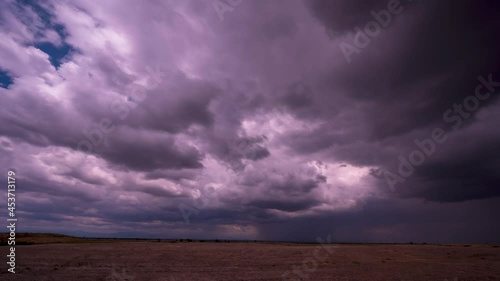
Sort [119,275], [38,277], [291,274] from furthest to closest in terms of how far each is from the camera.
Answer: [291,274]
[119,275]
[38,277]

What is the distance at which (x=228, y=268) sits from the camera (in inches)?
1528

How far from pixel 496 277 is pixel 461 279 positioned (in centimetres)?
458

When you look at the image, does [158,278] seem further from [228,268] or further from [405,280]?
[405,280]

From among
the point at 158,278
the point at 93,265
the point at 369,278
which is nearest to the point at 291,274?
the point at 369,278

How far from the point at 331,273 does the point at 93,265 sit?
95.6ft

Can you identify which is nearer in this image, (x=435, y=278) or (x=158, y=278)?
(x=158, y=278)

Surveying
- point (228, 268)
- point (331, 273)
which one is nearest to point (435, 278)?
point (331, 273)

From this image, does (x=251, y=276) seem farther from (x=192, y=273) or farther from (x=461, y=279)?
(x=461, y=279)

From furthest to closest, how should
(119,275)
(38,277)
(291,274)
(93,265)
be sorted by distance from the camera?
1. (93,265)
2. (291,274)
3. (119,275)
4. (38,277)

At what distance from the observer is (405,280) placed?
1266 inches

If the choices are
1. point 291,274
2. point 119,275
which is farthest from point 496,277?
point 119,275

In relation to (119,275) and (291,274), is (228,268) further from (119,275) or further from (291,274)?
(119,275)

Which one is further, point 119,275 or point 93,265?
point 93,265

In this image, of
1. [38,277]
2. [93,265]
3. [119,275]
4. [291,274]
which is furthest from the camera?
[93,265]
